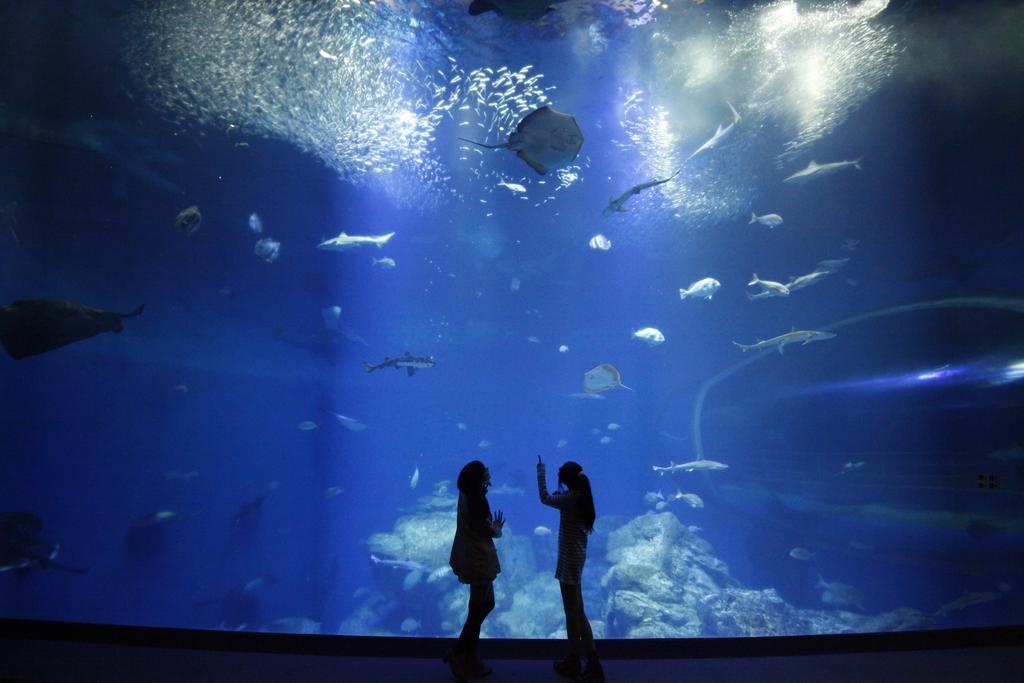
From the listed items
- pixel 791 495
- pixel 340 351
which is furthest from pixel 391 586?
pixel 791 495

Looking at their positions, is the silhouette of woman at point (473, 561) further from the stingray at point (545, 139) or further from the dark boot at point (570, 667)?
the stingray at point (545, 139)

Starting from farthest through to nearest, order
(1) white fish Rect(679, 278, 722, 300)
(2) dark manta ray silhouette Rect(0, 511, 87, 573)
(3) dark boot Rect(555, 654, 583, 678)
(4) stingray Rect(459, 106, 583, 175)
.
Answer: (1) white fish Rect(679, 278, 722, 300) → (2) dark manta ray silhouette Rect(0, 511, 87, 573) → (4) stingray Rect(459, 106, 583, 175) → (3) dark boot Rect(555, 654, 583, 678)

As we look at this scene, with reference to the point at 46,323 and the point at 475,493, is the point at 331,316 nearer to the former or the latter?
the point at 46,323

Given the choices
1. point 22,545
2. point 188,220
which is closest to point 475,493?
point 188,220

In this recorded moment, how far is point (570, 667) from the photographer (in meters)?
2.81

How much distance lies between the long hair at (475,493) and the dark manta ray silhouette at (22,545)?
27.2ft

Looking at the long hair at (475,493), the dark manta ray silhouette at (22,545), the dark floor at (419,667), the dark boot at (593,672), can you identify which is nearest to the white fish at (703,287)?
the dark floor at (419,667)

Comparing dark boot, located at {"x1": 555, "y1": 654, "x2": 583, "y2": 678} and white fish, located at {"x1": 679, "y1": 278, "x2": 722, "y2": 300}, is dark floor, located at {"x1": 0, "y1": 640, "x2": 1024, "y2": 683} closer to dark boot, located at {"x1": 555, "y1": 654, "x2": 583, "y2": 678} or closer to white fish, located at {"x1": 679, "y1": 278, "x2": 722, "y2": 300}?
dark boot, located at {"x1": 555, "y1": 654, "x2": 583, "y2": 678}

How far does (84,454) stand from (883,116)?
37.8 metres

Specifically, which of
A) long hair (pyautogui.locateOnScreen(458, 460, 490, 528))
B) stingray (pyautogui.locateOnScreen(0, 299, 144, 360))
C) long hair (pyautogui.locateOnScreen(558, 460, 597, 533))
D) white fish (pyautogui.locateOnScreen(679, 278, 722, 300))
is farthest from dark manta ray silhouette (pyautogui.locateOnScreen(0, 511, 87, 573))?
white fish (pyautogui.locateOnScreen(679, 278, 722, 300))

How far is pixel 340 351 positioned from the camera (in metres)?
21.2

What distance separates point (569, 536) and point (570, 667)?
908 mm

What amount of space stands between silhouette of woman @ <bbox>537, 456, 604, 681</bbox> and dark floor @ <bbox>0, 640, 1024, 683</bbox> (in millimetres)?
264

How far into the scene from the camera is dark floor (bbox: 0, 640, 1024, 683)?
2814mm
